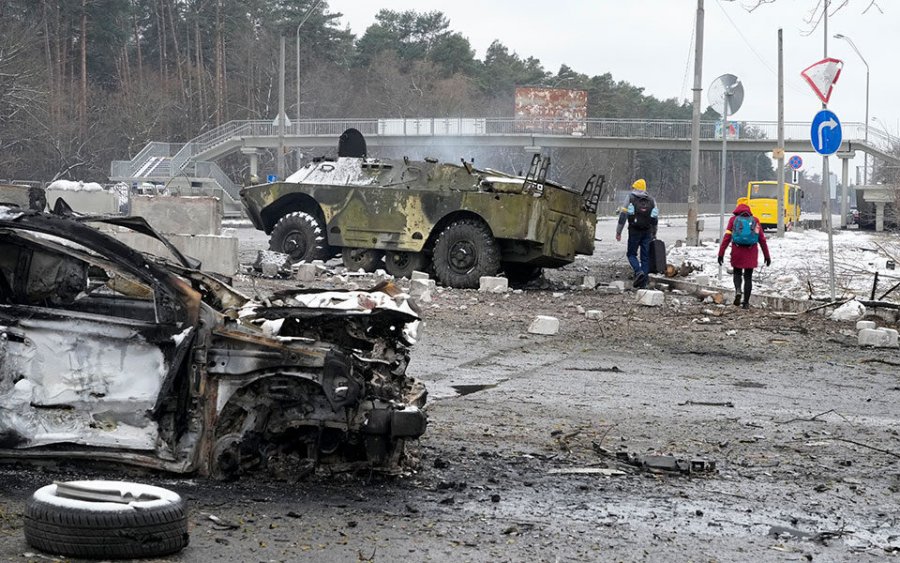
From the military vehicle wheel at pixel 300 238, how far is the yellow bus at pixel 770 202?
22.9m

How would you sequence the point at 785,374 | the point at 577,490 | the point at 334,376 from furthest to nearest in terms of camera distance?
the point at 785,374
the point at 577,490
the point at 334,376

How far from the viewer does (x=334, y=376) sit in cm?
627

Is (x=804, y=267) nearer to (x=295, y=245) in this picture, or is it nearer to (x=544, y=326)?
(x=295, y=245)

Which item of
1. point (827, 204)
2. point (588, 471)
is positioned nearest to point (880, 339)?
point (588, 471)

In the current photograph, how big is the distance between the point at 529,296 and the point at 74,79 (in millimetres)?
49032

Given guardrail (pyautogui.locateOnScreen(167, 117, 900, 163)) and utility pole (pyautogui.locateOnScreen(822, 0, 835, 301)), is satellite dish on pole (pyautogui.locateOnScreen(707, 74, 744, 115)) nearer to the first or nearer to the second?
utility pole (pyautogui.locateOnScreen(822, 0, 835, 301))

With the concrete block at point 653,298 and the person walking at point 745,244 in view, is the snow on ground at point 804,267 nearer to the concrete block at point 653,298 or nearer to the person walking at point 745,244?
the person walking at point 745,244

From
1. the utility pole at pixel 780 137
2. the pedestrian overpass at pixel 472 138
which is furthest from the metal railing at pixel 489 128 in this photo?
the utility pole at pixel 780 137

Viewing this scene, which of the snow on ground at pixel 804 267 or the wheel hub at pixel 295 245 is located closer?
the snow on ground at pixel 804 267

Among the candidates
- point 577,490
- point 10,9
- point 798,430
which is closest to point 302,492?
point 577,490

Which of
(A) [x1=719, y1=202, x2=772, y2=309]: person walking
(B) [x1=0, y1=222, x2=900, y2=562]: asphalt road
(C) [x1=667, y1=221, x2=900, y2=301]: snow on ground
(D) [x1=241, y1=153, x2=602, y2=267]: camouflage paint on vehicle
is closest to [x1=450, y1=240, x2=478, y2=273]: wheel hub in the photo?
(D) [x1=241, y1=153, x2=602, y2=267]: camouflage paint on vehicle

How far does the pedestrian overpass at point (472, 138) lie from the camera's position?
53625mm

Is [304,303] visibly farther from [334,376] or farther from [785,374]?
[785,374]

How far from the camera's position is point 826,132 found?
15562 millimetres
